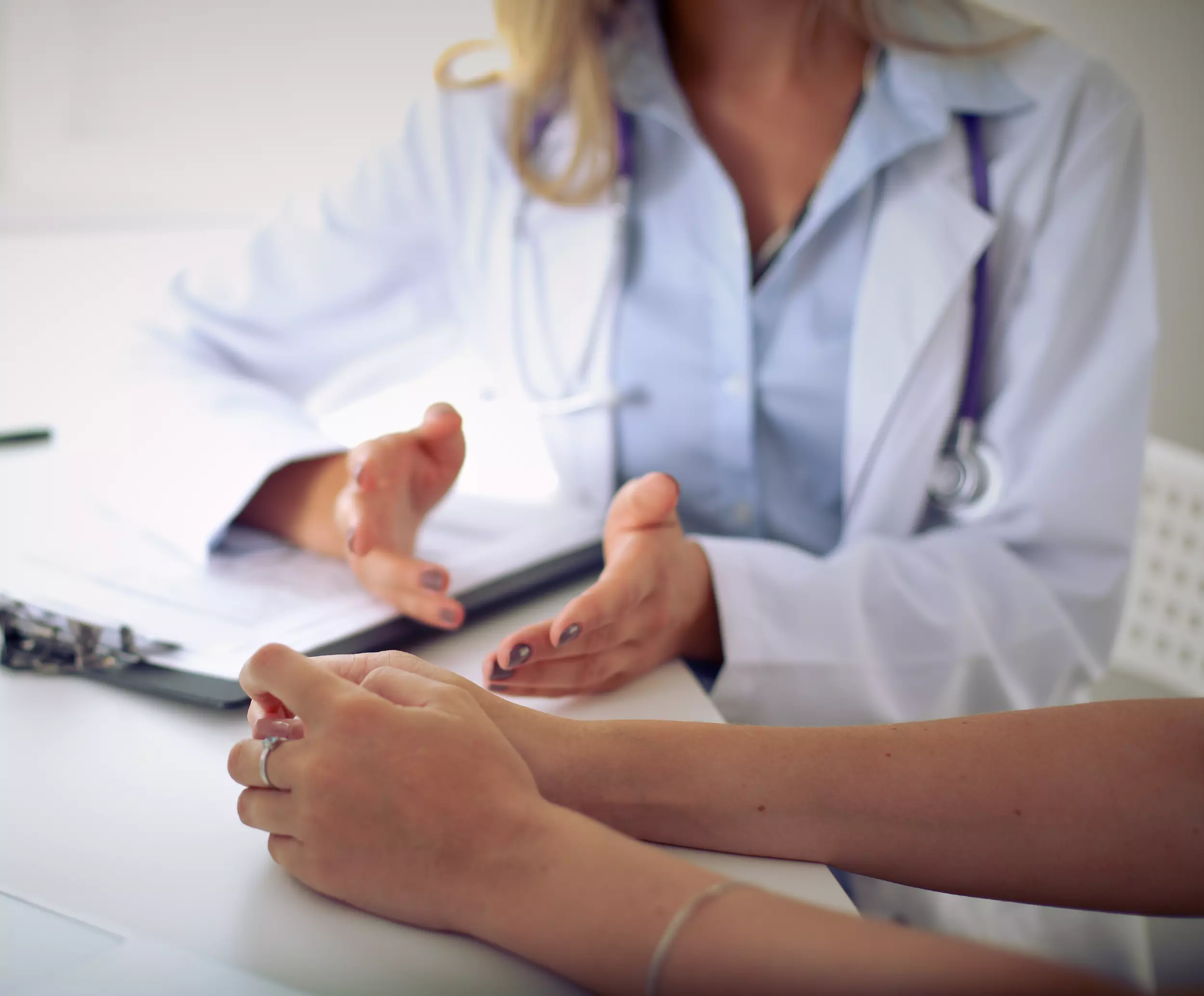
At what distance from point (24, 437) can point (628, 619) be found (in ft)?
2.24

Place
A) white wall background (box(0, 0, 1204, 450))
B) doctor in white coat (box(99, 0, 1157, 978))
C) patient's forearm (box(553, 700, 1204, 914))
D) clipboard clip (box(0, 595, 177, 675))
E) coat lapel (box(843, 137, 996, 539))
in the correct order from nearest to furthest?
patient's forearm (box(553, 700, 1204, 914)) → clipboard clip (box(0, 595, 177, 675)) → doctor in white coat (box(99, 0, 1157, 978)) → coat lapel (box(843, 137, 996, 539)) → white wall background (box(0, 0, 1204, 450))

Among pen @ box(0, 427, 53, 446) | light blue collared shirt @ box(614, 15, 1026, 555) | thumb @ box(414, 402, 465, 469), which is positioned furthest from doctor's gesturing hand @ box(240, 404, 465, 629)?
pen @ box(0, 427, 53, 446)

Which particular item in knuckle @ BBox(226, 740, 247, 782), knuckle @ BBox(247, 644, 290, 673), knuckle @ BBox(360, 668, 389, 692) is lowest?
knuckle @ BBox(226, 740, 247, 782)

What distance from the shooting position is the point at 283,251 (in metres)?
0.80

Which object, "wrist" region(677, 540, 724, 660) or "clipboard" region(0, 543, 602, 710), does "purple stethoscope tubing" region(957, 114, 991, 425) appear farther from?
"clipboard" region(0, 543, 602, 710)

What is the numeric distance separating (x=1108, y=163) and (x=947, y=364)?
19 cm

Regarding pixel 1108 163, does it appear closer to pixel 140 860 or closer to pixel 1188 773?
pixel 1188 773

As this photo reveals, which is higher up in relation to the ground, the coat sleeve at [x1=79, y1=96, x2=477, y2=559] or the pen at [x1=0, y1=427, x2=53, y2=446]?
the coat sleeve at [x1=79, y1=96, x2=477, y2=559]

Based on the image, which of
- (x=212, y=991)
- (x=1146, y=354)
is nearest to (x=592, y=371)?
(x=1146, y=354)

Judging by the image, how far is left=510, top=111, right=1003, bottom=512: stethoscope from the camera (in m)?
0.68

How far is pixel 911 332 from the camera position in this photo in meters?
0.66

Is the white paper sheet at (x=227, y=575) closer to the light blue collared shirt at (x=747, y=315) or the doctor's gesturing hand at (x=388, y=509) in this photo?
the doctor's gesturing hand at (x=388, y=509)

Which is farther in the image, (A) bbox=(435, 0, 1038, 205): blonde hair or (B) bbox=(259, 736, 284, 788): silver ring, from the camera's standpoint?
(A) bbox=(435, 0, 1038, 205): blonde hair

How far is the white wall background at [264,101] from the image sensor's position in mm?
931
